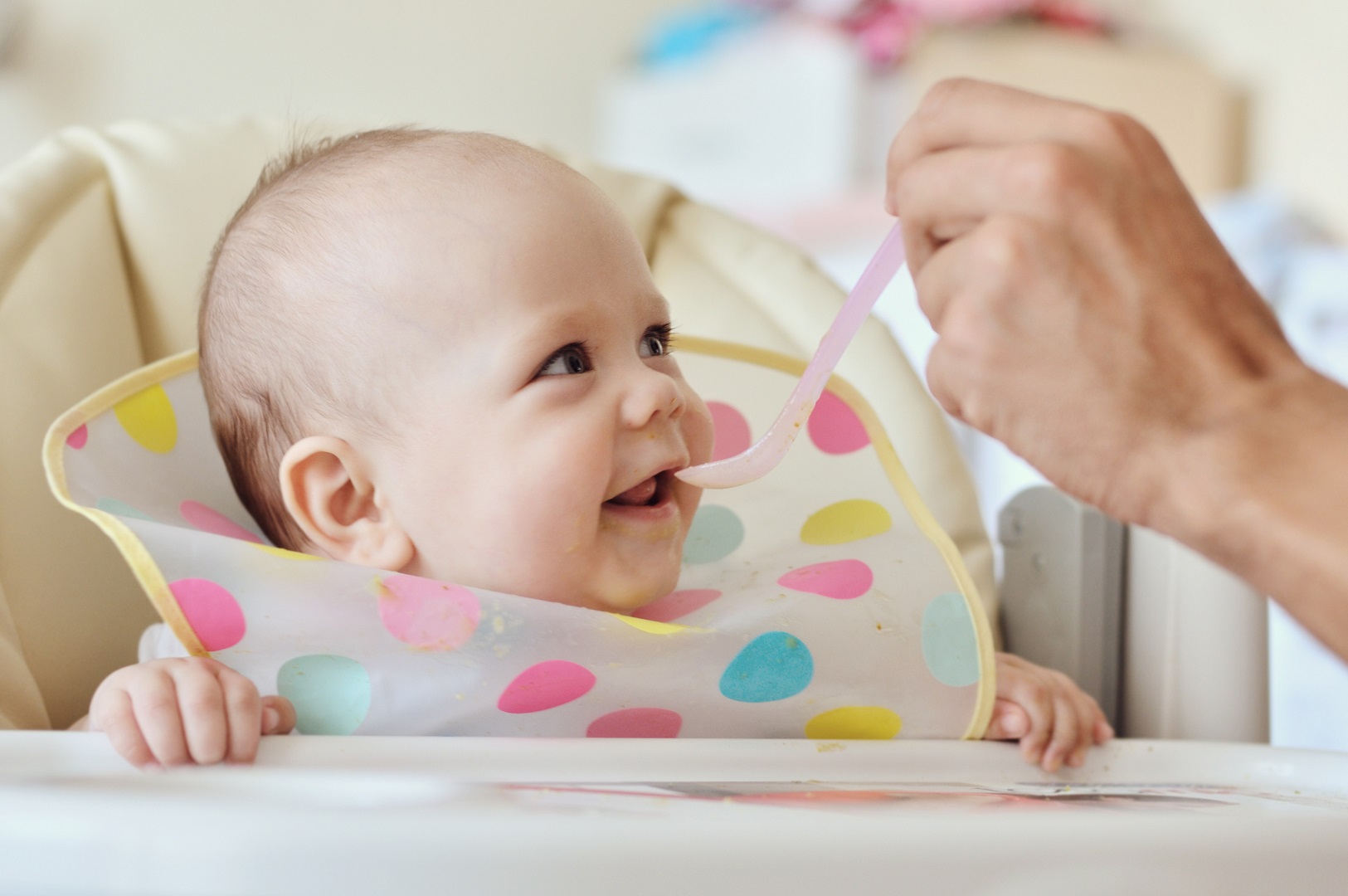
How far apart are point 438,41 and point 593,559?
1.93 m

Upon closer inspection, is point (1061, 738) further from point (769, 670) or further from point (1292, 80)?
point (1292, 80)

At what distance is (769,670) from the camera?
2.10ft

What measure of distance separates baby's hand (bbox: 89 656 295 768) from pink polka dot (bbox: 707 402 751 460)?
0.40m

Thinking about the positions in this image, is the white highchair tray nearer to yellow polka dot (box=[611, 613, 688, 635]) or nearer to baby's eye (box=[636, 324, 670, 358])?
yellow polka dot (box=[611, 613, 688, 635])

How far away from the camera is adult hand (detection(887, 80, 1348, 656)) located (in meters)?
0.40

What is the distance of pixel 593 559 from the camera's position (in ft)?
2.15

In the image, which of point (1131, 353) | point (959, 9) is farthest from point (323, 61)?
point (1131, 353)

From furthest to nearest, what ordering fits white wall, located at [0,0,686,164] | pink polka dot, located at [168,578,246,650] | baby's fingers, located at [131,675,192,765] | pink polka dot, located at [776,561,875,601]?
white wall, located at [0,0,686,164] < pink polka dot, located at [776,561,875,601] < pink polka dot, located at [168,578,246,650] < baby's fingers, located at [131,675,192,765]

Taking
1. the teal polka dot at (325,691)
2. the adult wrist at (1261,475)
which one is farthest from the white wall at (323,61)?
the adult wrist at (1261,475)

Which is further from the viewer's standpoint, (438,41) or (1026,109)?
(438,41)

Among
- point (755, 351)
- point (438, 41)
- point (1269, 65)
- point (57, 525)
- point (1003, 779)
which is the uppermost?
point (1269, 65)

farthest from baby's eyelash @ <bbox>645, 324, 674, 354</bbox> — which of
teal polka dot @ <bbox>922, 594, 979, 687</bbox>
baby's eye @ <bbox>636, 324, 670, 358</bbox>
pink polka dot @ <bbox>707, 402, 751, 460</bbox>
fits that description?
teal polka dot @ <bbox>922, 594, 979, 687</bbox>

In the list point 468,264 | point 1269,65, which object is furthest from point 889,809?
point 1269,65

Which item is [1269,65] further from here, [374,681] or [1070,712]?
[374,681]
